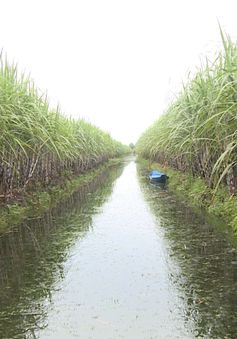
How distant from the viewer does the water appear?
234 centimetres

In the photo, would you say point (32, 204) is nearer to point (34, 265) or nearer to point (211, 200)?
point (211, 200)

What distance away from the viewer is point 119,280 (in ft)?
10.3

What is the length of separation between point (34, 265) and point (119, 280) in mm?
908

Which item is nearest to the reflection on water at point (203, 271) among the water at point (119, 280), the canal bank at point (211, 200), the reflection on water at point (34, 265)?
the water at point (119, 280)

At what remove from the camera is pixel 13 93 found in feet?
19.7

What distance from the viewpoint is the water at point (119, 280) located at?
7.67 ft

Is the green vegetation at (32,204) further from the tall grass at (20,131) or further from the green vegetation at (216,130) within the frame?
the green vegetation at (216,130)

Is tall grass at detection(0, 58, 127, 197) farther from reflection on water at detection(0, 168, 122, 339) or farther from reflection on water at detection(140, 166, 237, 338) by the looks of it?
reflection on water at detection(140, 166, 237, 338)

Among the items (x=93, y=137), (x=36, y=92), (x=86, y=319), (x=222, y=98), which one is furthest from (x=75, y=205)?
(x=93, y=137)

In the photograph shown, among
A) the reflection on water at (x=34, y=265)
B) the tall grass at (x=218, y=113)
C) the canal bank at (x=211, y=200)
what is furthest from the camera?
the canal bank at (x=211, y=200)

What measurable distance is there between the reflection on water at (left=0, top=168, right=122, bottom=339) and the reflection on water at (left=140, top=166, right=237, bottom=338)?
974mm

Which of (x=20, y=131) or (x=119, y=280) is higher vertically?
(x=20, y=131)

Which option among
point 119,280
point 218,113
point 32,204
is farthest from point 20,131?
point 119,280

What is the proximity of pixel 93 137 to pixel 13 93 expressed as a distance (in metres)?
9.64
